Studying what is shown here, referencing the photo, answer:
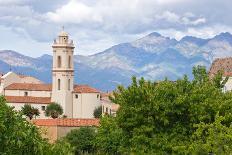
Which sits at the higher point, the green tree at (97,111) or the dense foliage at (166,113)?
the green tree at (97,111)

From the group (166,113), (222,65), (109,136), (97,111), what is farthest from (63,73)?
(166,113)

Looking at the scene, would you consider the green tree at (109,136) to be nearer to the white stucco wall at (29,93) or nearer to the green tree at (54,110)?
the green tree at (54,110)

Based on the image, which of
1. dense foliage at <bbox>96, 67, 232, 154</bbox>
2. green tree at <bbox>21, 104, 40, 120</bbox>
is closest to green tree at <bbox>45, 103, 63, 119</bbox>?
green tree at <bbox>21, 104, 40, 120</bbox>

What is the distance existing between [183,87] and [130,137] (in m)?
4.16

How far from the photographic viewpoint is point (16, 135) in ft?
77.6

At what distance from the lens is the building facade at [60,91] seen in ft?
438

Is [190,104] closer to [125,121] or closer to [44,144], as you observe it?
[125,121]

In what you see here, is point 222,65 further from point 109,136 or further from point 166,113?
point 166,113

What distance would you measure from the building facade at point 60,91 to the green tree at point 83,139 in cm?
5513

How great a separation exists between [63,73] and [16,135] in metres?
115

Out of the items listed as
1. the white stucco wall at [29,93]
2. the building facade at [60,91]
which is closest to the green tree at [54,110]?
the building facade at [60,91]

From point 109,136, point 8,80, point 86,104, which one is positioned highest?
point 8,80

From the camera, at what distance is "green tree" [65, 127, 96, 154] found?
241 feet

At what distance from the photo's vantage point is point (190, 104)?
40938mm
